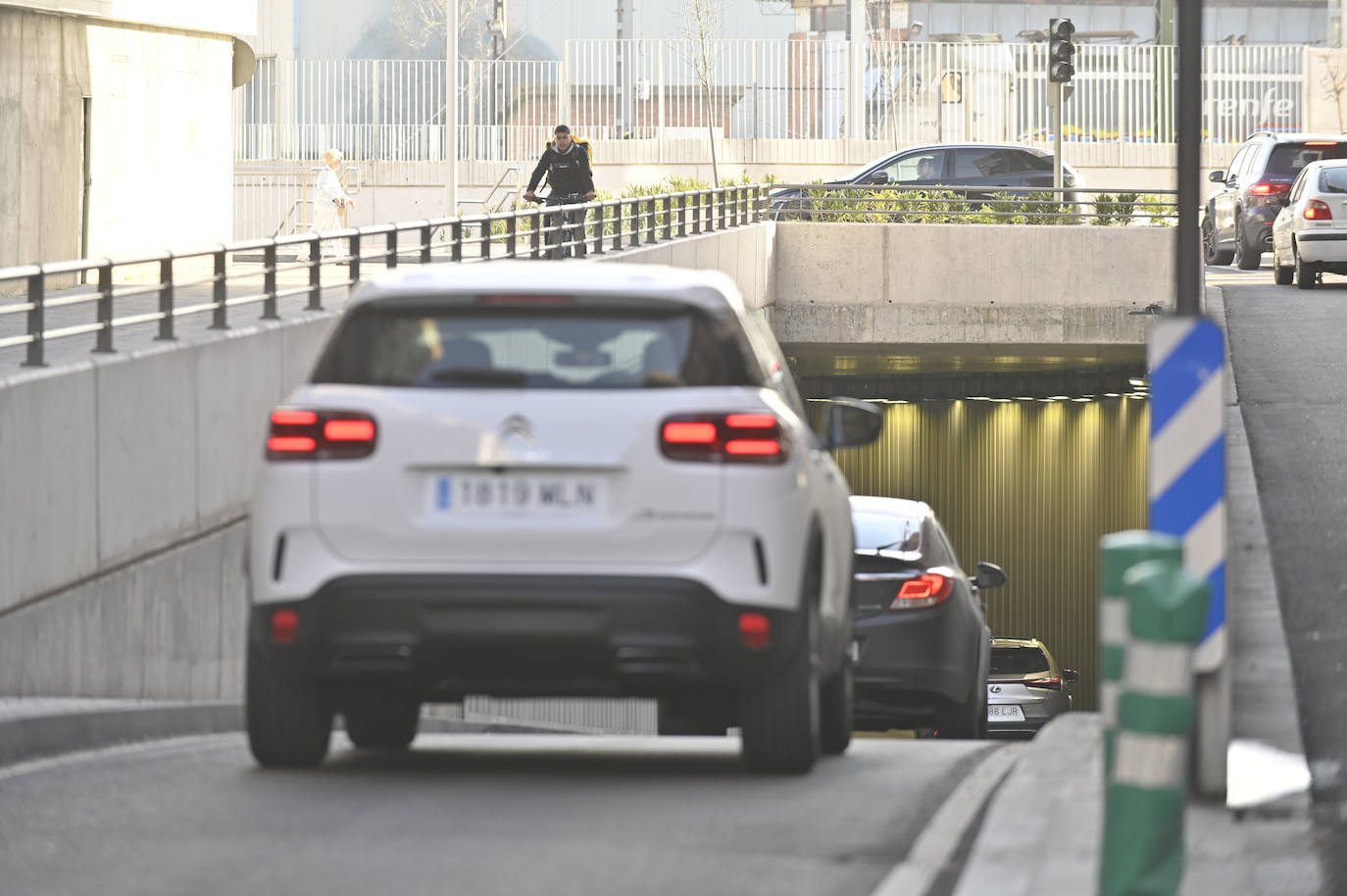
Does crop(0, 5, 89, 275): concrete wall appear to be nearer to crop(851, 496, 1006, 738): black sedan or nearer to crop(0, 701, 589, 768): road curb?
crop(851, 496, 1006, 738): black sedan

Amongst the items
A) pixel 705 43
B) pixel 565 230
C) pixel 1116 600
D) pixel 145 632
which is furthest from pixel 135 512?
pixel 705 43

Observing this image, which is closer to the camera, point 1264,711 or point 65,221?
point 1264,711

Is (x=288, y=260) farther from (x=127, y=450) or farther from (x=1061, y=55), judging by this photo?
(x=127, y=450)

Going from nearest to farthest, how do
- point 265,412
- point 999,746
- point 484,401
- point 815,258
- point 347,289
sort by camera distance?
point 484,401 → point 999,746 → point 265,412 → point 347,289 → point 815,258

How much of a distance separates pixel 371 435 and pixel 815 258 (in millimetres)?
28780

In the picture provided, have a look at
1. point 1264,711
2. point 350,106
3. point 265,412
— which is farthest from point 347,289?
point 350,106

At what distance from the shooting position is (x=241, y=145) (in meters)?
55.9

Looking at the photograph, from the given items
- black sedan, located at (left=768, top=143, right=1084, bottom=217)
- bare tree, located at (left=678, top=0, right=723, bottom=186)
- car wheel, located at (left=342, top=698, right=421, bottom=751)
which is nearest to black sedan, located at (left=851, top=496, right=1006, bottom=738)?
car wheel, located at (left=342, top=698, right=421, bottom=751)

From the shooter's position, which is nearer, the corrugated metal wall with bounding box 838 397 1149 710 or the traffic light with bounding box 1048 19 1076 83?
the traffic light with bounding box 1048 19 1076 83

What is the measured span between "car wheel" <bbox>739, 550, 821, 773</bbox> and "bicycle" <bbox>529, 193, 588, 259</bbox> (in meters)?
16.8

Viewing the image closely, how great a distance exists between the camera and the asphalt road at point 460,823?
21.2 feet

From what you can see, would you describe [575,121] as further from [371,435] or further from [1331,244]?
[371,435]

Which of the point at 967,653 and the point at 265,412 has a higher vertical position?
the point at 265,412

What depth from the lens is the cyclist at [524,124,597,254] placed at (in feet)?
93.0
